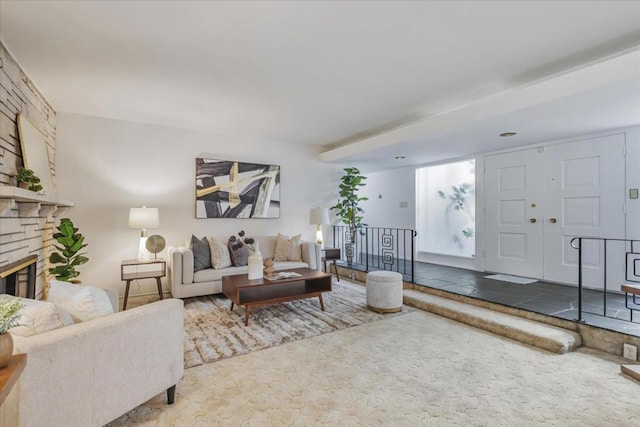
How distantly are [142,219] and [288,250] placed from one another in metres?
2.14

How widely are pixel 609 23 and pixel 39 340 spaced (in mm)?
4053

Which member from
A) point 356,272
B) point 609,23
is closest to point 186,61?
point 609,23

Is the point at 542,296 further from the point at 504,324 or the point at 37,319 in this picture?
the point at 37,319

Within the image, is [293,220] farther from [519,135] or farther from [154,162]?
[519,135]

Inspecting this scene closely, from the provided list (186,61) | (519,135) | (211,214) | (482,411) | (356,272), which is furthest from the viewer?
(356,272)

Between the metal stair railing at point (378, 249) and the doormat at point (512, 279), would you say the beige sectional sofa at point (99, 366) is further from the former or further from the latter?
the doormat at point (512, 279)

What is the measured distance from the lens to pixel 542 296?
3.85 meters

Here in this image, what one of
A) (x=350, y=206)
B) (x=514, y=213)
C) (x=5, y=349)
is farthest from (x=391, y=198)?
(x=5, y=349)

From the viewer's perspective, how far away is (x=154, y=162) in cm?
485

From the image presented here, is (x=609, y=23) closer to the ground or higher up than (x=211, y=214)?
higher up

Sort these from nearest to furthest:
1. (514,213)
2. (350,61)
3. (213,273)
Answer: (350,61)
(213,273)
(514,213)

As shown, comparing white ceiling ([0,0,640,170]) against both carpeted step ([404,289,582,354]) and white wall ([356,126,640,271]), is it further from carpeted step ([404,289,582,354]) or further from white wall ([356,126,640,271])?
carpeted step ([404,289,582,354])

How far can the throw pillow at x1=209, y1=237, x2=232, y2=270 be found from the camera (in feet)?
14.7

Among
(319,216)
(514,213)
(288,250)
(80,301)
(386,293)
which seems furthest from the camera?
(319,216)
